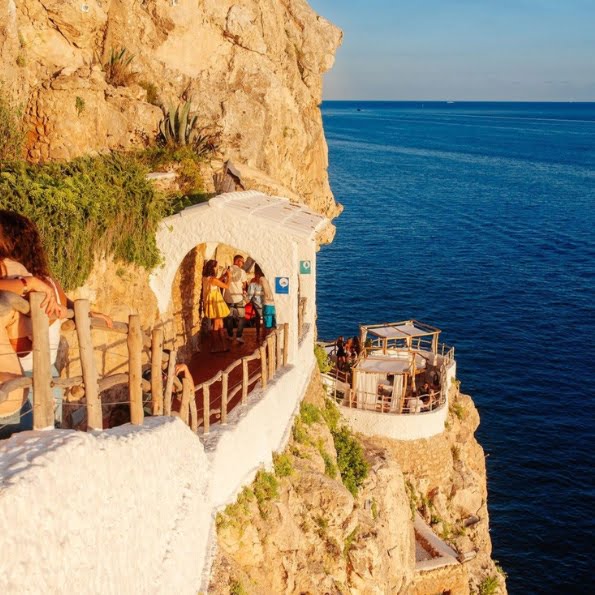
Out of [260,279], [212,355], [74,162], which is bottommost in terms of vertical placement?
[212,355]

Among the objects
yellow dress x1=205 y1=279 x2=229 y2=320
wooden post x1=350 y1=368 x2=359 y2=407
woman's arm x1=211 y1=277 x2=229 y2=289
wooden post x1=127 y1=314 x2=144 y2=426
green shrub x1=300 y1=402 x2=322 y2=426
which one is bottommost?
wooden post x1=350 y1=368 x2=359 y2=407

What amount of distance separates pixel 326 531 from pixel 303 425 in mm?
2712

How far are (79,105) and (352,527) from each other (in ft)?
43.6

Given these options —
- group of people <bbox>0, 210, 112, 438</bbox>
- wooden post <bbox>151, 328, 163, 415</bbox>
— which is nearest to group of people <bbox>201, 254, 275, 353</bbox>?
wooden post <bbox>151, 328, 163, 415</bbox>

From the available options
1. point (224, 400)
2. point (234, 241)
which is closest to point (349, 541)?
point (224, 400)

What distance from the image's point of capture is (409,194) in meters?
76.5

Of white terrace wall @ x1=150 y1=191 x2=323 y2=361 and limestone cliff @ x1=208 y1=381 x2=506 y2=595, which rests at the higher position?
white terrace wall @ x1=150 y1=191 x2=323 y2=361

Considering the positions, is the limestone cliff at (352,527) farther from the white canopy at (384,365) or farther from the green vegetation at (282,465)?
the white canopy at (384,365)

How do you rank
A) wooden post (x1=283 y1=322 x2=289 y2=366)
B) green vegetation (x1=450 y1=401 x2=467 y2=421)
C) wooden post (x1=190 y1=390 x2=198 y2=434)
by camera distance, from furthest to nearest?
1. green vegetation (x1=450 y1=401 x2=467 y2=421)
2. wooden post (x1=283 y1=322 x2=289 y2=366)
3. wooden post (x1=190 y1=390 x2=198 y2=434)

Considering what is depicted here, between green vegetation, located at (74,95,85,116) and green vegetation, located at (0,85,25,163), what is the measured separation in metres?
1.47

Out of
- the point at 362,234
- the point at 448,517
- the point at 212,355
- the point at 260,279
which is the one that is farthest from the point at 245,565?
the point at 362,234

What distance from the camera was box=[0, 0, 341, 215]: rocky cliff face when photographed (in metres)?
18.7

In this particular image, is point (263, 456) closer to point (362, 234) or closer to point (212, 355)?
point (212, 355)

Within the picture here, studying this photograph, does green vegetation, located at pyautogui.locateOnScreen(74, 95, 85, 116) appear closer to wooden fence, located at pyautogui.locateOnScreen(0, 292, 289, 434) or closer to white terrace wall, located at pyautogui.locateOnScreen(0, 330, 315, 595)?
white terrace wall, located at pyautogui.locateOnScreen(0, 330, 315, 595)
